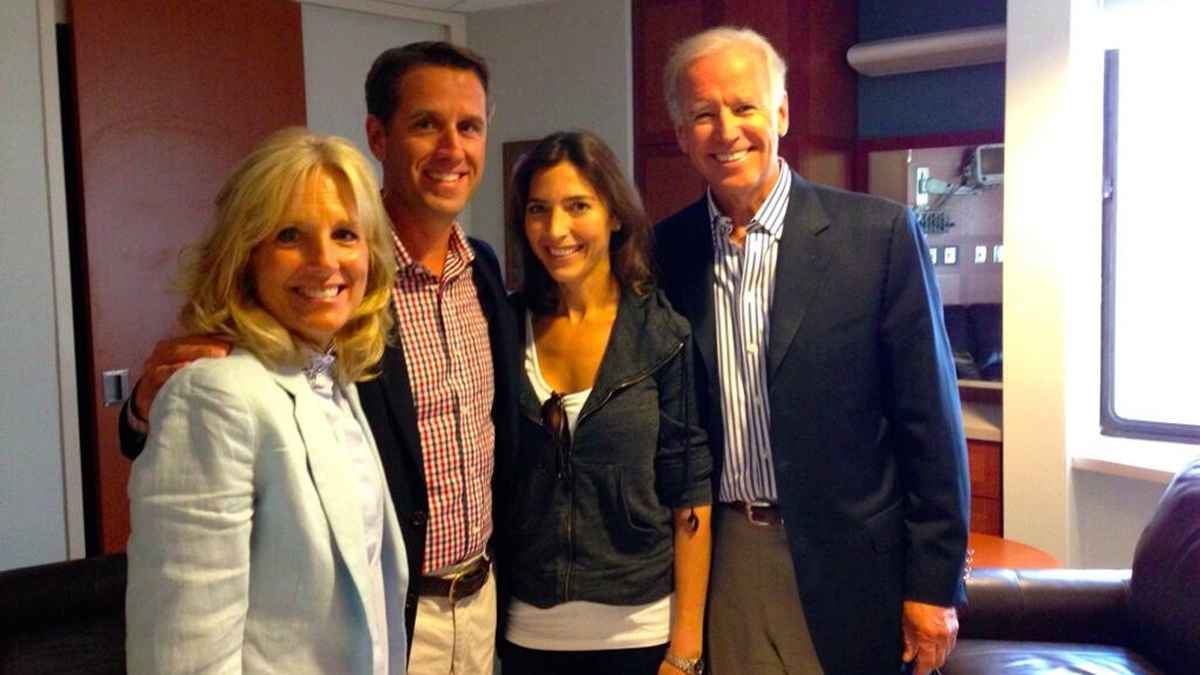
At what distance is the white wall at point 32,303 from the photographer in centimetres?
311

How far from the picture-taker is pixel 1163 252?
140 inches

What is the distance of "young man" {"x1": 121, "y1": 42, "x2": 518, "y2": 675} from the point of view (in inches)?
61.5

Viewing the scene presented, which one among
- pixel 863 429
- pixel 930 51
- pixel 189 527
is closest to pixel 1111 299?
pixel 930 51

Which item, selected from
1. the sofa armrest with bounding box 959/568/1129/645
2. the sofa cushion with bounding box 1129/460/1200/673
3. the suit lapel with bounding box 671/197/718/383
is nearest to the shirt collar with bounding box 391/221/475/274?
the suit lapel with bounding box 671/197/718/383

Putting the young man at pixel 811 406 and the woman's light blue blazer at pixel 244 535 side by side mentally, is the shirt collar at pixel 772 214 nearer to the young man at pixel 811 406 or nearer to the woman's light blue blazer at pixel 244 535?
the young man at pixel 811 406

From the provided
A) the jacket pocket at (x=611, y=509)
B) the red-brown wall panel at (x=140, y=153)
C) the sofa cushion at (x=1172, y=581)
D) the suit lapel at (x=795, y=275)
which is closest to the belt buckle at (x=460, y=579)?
the jacket pocket at (x=611, y=509)

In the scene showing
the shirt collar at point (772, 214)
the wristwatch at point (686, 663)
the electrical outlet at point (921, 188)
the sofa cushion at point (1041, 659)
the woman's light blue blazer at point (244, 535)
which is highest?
the electrical outlet at point (921, 188)

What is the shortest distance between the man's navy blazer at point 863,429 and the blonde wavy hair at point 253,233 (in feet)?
2.34

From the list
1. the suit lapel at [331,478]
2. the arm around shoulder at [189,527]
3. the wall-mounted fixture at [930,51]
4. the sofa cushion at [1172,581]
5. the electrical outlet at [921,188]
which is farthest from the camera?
the electrical outlet at [921,188]

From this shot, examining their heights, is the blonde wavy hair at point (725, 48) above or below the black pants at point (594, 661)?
above

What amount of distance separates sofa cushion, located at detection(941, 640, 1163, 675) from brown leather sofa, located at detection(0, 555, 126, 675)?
205cm

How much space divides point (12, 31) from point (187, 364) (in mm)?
2488

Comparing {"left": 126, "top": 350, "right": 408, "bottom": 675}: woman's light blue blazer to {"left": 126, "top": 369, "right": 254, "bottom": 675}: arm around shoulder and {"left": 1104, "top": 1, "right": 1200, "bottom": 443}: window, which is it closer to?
{"left": 126, "top": 369, "right": 254, "bottom": 675}: arm around shoulder

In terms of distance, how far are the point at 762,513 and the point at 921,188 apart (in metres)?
2.65
